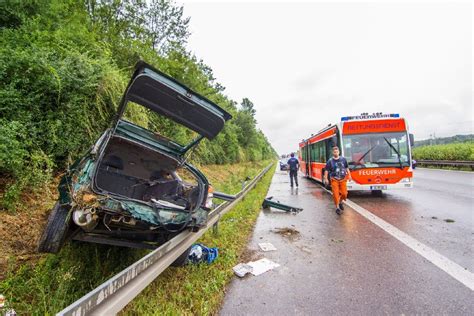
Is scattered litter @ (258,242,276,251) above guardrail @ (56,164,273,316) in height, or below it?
below

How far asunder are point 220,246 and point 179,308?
198 centimetres

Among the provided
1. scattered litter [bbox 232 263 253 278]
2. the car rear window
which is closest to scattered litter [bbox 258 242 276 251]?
scattered litter [bbox 232 263 253 278]

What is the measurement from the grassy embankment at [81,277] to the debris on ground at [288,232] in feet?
4.17

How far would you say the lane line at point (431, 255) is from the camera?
3.38 metres

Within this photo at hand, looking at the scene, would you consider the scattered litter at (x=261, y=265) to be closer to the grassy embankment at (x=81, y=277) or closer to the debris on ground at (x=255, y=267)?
the debris on ground at (x=255, y=267)

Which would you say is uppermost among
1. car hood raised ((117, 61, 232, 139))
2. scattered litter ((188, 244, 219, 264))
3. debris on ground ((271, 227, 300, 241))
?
car hood raised ((117, 61, 232, 139))

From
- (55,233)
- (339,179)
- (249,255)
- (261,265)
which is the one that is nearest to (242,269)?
(261,265)

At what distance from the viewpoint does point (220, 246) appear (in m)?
4.75

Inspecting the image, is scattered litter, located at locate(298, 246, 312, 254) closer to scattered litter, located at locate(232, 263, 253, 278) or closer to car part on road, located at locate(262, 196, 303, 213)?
scattered litter, located at locate(232, 263, 253, 278)

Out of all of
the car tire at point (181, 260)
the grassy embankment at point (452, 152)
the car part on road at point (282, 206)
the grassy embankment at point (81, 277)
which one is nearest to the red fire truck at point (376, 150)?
the car part on road at point (282, 206)

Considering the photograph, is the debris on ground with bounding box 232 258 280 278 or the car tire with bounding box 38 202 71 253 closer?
the car tire with bounding box 38 202 71 253

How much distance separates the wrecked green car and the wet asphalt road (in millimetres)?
1280

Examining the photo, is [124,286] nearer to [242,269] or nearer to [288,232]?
[242,269]

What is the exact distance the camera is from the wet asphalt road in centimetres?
286
